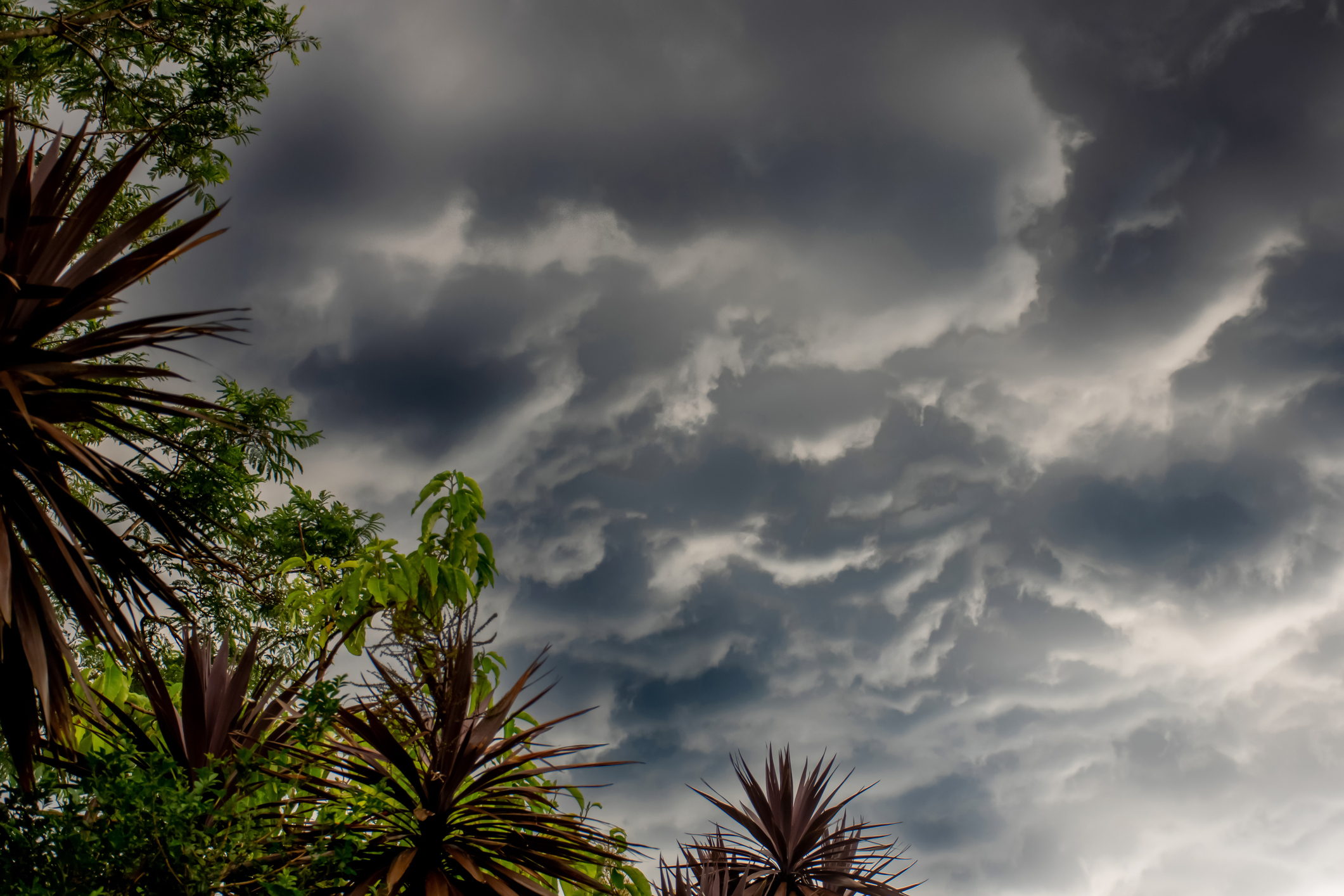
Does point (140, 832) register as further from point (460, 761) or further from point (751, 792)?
point (751, 792)

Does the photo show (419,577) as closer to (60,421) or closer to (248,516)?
(60,421)

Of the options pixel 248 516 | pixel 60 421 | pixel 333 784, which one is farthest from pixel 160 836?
pixel 248 516

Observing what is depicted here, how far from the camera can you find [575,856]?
4.03 metres

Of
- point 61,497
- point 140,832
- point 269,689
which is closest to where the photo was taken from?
point 140,832

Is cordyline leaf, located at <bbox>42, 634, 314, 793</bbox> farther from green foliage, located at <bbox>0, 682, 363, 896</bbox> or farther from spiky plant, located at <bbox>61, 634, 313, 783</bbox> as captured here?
green foliage, located at <bbox>0, 682, 363, 896</bbox>

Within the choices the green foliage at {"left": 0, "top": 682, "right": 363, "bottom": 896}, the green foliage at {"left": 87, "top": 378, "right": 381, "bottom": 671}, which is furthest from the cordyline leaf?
the green foliage at {"left": 87, "top": 378, "right": 381, "bottom": 671}

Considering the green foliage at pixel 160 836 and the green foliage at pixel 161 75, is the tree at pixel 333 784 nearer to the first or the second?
the green foliage at pixel 160 836

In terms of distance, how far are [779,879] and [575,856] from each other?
250 inches

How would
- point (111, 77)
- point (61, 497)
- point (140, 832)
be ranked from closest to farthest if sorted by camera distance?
point (140, 832)
point (61, 497)
point (111, 77)

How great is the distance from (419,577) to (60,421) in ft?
5.75

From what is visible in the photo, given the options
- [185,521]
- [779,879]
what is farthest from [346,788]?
[779,879]

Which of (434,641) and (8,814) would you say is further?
(434,641)

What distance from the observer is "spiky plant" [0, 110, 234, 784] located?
3.50 m

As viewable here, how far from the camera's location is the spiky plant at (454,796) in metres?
3.79
